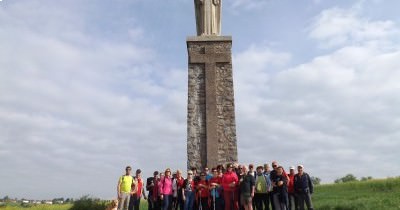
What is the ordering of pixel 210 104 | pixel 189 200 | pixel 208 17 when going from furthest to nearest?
1. pixel 208 17
2. pixel 210 104
3. pixel 189 200

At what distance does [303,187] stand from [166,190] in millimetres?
3307

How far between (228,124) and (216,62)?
212cm

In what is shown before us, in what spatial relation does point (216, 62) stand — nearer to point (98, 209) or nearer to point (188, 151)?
point (188, 151)

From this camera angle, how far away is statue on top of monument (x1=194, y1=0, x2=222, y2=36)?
14.2 meters

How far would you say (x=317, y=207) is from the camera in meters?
12.5

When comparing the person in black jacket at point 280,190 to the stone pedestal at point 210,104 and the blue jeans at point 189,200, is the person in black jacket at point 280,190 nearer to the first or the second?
the blue jeans at point 189,200

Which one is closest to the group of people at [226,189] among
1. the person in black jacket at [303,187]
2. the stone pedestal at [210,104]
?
the person in black jacket at [303,187]

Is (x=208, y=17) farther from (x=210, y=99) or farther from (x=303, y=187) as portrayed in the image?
(x=303, y=187)

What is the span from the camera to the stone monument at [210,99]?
42.3 ft

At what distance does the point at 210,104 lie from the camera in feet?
43.4

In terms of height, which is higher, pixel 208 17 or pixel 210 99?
pixel 208 17

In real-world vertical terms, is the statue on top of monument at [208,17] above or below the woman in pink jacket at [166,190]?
above

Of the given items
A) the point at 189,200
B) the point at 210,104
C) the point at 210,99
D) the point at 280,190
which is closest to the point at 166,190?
the point at 189,200

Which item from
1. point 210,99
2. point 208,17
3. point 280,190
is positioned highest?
point 208,17
